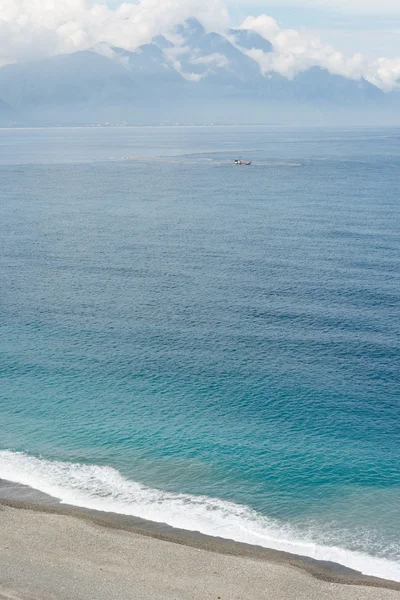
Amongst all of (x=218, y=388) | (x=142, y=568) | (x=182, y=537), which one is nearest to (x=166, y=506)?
(x=182, y=537)

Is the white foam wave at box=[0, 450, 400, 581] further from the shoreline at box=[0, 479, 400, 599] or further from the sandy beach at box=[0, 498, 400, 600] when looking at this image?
the sandy beach at box=[0, 498, 400, 600]

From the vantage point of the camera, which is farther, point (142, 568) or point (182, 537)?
point (182, 537)

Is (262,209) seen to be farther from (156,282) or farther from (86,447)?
(86,447)

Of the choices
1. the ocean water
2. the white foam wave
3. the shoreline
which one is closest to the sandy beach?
the shoreline

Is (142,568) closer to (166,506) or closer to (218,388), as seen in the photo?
(166,506)

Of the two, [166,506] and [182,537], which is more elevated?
[166,506]

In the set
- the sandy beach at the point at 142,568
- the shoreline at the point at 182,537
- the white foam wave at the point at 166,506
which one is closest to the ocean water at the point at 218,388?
the white foam wave at the point at 166,506

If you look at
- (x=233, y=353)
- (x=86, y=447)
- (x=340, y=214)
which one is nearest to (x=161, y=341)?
(x=233, y=353)
